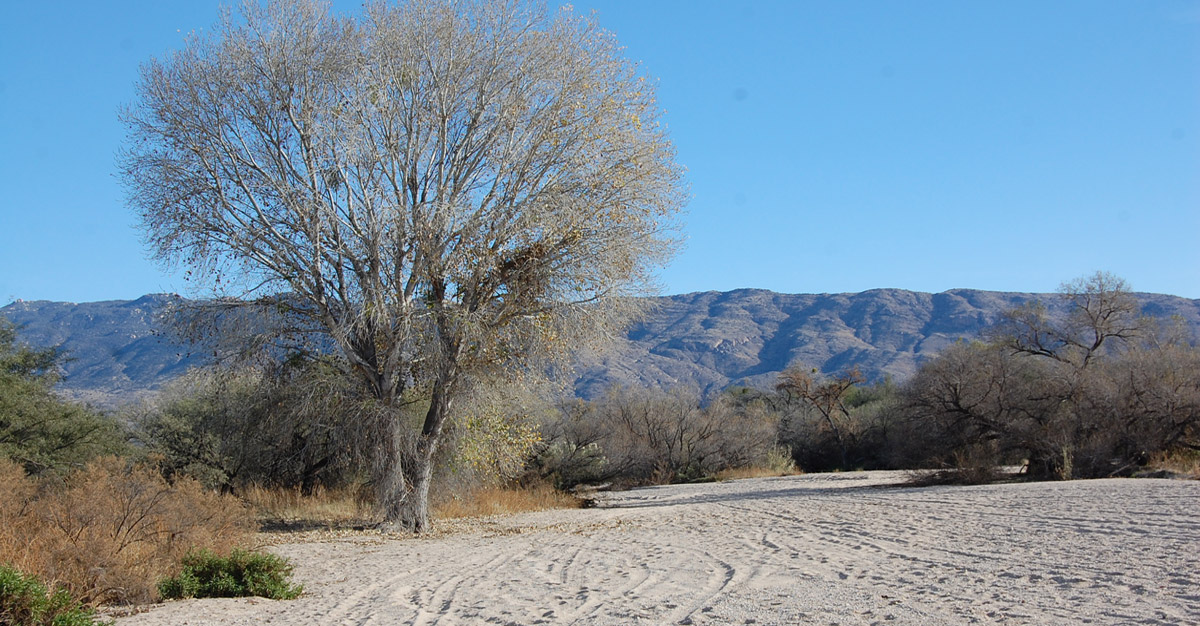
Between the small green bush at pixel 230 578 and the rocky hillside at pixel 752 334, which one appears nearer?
the small green bush at pixel 230 578

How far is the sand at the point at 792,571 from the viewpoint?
21.2ft

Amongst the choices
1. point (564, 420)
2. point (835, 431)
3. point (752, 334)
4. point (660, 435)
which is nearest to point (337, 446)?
point (564, 420)

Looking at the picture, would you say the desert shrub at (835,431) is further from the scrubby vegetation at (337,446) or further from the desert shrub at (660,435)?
the scrubby vegetation at (337,446)

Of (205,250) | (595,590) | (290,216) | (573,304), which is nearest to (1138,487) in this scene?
(573,304)

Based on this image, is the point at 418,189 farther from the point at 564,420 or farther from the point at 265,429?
the point at 564,420

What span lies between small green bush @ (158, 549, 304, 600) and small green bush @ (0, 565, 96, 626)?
6.78 feet

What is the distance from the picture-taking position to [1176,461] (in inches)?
813

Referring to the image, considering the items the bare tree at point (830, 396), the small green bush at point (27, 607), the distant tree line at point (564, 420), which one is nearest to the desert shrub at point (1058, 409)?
the distant tree line at point (564, 420)

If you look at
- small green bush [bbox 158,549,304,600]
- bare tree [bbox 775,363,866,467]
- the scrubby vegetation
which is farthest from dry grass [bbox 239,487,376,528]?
bare tree [bbox 775,363,866,467]

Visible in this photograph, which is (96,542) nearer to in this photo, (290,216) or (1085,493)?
(290,216)

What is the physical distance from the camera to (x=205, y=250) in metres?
14.4

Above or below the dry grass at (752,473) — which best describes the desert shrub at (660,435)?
above

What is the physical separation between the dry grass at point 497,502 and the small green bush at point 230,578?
9.86 m

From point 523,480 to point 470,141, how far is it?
1593 centimetres
